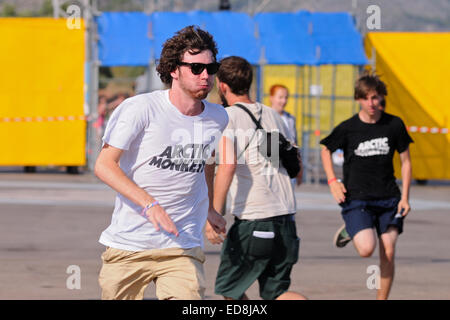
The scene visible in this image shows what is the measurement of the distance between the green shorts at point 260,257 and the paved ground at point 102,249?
1552 mm

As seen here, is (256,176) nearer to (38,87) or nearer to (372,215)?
(372,215)

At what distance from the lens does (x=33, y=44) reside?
19828 mm

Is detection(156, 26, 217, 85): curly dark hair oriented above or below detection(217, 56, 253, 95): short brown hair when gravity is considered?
above

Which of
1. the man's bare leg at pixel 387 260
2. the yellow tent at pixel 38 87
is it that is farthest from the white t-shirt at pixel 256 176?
the yellow tent at pixel 38 87

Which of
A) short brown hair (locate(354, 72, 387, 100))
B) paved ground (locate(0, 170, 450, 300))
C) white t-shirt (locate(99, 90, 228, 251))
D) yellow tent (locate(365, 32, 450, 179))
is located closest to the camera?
white t-shirt (locate(99, 90, 228, 251))

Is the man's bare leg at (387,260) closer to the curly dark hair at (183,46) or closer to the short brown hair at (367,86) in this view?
the short brown hair at (367,86)

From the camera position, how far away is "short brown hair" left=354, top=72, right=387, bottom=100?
7809 millimetres

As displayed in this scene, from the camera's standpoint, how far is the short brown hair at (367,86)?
781 cm

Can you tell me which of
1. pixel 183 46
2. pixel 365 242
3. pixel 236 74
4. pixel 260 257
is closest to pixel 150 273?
pixel 183 46

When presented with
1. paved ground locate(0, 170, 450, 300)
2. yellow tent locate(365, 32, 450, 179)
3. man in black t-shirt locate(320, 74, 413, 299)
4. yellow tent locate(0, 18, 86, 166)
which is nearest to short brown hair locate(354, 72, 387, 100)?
man in black t-shirt locate(320, 74, 413, 299)

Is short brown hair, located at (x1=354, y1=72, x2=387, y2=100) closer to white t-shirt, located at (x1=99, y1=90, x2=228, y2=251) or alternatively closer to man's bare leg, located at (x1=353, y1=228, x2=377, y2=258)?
man's bare leg, located at (x1=353, y1=228, x2=377, y2=258)

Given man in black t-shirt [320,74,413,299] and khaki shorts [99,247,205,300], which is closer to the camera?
khaki shorts [99,247,205,300]

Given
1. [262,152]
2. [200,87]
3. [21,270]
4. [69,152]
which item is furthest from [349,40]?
[200,87]
